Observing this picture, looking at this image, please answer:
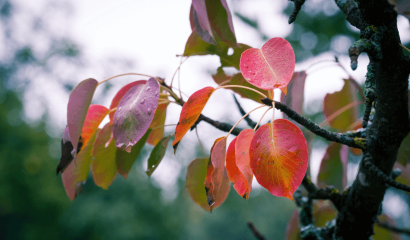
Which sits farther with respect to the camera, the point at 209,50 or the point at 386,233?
the point at 386,233

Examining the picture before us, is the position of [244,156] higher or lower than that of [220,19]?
lower

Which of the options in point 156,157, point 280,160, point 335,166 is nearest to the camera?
point 280,160

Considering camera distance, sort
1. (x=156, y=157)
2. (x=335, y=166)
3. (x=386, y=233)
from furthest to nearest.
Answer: (x=386, y=233) < (x=335, y=166) < (x=156, y=157)

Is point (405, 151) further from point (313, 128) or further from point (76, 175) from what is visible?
point (76, 175)

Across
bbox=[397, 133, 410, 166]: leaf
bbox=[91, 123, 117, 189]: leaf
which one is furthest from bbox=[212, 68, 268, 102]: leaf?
bbox=[397, 133, 410, 166]: leaf

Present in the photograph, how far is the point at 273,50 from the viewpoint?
0.90 ft

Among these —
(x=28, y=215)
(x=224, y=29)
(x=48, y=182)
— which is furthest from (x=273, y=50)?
(x=28, y=215)

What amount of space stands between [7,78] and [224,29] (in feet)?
29.6

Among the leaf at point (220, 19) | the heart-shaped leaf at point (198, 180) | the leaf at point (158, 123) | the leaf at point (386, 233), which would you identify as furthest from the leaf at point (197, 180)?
the leaf at point (386, 233)

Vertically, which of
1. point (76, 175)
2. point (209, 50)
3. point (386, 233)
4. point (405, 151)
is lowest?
point (386, 233)

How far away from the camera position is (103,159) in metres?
0.41

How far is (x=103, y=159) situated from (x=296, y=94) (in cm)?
39

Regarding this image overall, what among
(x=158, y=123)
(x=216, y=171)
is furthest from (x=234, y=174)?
(x=158, y=123)

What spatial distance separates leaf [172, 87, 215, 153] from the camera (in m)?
0.29
